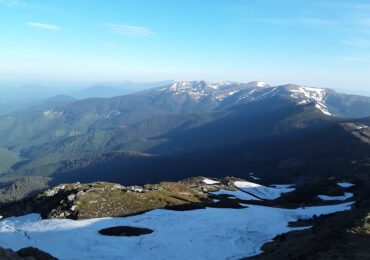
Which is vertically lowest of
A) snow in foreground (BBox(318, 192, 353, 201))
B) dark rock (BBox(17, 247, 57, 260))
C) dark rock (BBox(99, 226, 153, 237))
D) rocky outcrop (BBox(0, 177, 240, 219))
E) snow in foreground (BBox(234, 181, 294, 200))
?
snow in foreground (BBox(234, 181, 294, 200))

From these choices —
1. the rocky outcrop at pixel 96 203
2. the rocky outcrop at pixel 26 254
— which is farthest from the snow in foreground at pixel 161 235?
the rocky outcrop at pixel 26 254

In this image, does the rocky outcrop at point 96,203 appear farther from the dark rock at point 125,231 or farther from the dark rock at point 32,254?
the dark rock at point 32,254

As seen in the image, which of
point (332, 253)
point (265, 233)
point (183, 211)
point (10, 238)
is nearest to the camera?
point (332, 253)

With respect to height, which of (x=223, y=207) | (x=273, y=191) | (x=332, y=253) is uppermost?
(x=332, y=253)

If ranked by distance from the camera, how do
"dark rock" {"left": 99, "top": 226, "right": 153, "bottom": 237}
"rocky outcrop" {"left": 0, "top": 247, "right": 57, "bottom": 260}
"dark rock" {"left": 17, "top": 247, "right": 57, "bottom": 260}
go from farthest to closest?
"dark rock" {"left": 99, "top": 226, "right": 153, "bottom": 237} → "dark rock" {"left": 17, "top": 247, "right": 57, "bottom": 260} → "rocky outcrop" {"left": 0, "top": 247, "right": 57, "bottom": 260}

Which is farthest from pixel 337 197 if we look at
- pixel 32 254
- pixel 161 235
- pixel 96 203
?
pixel 32 254

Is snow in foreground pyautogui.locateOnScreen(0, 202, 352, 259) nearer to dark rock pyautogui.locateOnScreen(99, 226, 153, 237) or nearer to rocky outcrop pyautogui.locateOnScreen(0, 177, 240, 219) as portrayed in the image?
dark rock pyautogui.locateOnScreen(99, 226, 153, 237)

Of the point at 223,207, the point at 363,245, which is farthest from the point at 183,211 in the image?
the point at 363,245

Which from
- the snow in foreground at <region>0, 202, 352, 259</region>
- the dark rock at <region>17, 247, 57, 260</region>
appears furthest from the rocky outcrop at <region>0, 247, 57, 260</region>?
the snow in foreground at <region>0, 202, 352, 259</region>

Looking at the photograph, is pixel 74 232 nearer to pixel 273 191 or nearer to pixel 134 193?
pixel 134 193
